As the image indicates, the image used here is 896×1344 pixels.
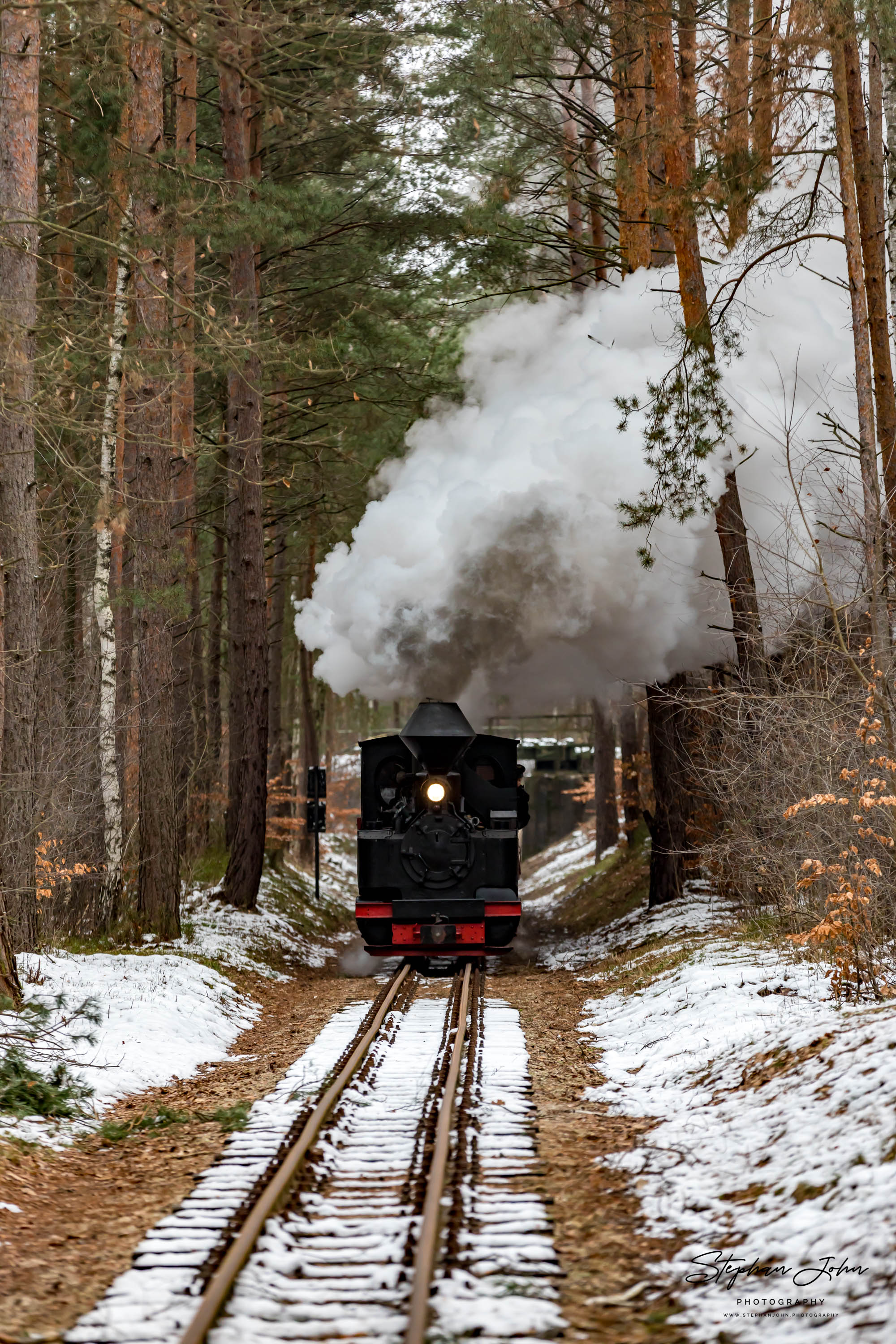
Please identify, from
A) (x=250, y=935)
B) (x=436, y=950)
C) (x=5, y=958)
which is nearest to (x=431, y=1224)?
(x=5, y=958)

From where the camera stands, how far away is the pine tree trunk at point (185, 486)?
1327 cm

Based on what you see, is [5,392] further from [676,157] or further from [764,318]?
[764,318]

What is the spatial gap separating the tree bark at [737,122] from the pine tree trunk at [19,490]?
19.8 feet

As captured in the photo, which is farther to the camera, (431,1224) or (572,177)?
(572,177)

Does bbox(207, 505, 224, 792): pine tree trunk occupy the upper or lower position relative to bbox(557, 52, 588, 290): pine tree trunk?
lower

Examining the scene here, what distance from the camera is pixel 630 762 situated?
898 inches

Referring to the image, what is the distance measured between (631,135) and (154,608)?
7.36m

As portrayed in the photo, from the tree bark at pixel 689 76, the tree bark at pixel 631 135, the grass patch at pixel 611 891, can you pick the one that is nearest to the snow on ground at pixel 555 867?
the grass patch at pixel 611 891

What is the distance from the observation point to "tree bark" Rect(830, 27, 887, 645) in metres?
10.1

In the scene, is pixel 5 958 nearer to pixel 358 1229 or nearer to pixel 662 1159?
pixel 358 1229

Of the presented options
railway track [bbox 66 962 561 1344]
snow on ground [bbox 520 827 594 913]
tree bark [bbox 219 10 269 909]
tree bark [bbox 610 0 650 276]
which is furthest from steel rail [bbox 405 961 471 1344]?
snow on ground [bbox 520 827 594 913]

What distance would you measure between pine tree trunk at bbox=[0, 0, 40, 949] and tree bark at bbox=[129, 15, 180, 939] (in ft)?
7.78

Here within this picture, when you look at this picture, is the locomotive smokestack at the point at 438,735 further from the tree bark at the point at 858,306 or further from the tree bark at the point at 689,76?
the tree bark at the point at 689,76

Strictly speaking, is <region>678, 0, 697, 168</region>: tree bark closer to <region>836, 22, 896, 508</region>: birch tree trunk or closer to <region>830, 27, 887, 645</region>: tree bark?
<region>830, 27, 887, 645</region>: tree bark
